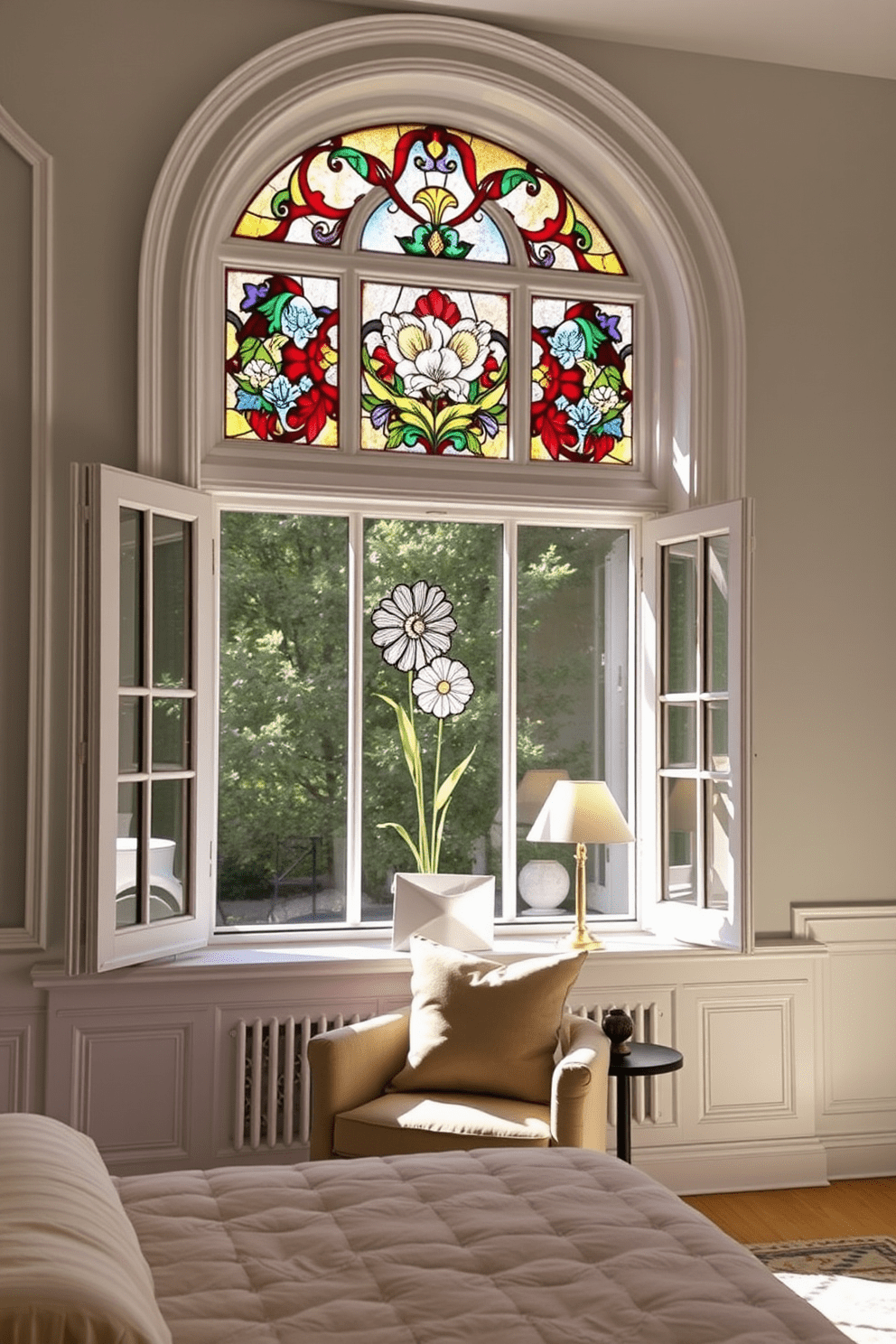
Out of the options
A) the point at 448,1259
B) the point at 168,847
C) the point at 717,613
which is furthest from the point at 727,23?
the point at 448,1259

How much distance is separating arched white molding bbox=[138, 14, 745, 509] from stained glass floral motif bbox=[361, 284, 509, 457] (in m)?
0.61

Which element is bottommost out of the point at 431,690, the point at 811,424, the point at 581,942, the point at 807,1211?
the point at 807,1211

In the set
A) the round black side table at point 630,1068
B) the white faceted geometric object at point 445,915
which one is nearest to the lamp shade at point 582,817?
the white faceted geometric object at point 445,915

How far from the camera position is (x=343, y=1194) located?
8.75 feet

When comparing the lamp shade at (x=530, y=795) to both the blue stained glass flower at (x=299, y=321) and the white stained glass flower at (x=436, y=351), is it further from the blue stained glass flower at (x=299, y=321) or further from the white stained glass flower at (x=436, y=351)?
the blue stained glass flower at (x=299, y=321)

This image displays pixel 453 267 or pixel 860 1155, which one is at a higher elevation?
pixel 453 267

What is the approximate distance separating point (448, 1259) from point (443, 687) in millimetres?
2973

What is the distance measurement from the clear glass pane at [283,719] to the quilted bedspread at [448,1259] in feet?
6.78

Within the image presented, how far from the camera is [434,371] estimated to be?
5.05 m

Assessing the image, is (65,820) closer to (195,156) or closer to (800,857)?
(195,156)

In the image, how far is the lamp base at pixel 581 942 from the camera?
184 inches

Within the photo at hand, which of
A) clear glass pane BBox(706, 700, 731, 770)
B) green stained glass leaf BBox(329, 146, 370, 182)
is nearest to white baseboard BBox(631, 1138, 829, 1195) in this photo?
clear glass pane BBox(706, 700, 731, 770)

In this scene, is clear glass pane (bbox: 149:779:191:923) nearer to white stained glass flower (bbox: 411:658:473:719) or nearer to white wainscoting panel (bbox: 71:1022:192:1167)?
white wainscoting panel (bbox: 71:1022:192:1167)

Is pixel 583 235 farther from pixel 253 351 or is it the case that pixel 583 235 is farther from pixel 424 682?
pixel 424 682
